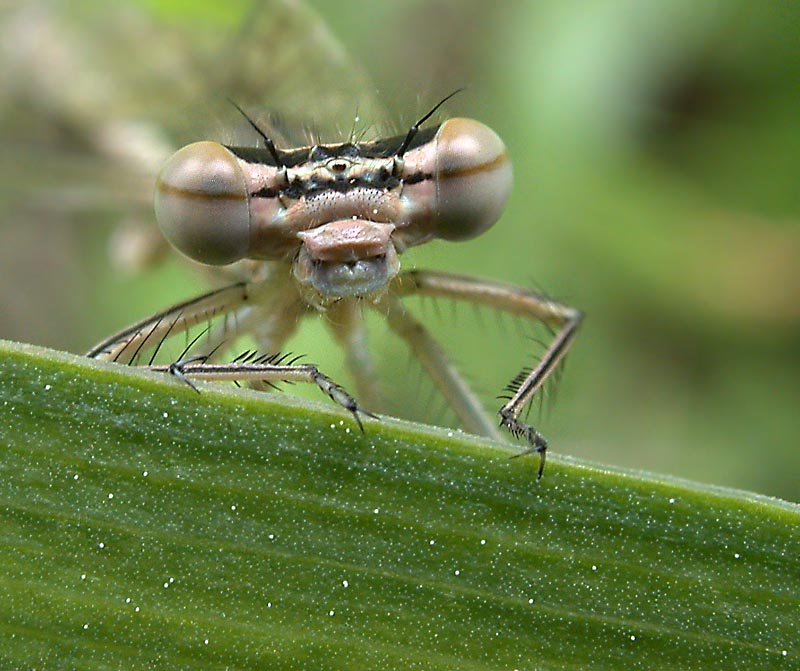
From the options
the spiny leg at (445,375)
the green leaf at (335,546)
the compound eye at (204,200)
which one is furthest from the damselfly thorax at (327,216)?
the green leaf at (335,546)

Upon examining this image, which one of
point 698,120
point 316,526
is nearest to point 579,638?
point 316,526

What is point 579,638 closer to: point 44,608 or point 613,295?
point 44,608

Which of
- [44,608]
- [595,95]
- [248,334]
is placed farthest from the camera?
[595,95]

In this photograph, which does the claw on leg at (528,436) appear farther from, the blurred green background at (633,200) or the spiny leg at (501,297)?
the blurred green background at (633,200)

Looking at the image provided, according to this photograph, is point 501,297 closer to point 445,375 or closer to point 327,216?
point 445,375

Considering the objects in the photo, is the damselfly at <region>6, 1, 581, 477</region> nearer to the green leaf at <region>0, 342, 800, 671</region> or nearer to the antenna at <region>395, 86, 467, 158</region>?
the antenna at <region>395, 86, 467, 158</region>

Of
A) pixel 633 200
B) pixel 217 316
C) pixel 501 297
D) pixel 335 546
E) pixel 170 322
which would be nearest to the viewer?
pixel 335 546

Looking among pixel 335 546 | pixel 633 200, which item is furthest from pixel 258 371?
pixel 633 200
